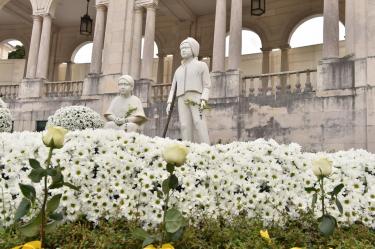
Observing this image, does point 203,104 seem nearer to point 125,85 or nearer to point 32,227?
point 125,85

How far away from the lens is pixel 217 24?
51.1 feet

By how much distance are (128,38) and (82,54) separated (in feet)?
34.3

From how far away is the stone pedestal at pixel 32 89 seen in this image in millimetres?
18484

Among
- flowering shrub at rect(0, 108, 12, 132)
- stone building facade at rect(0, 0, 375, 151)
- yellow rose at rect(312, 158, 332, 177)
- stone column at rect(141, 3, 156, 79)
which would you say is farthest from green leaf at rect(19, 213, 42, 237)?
stone column at rect(141, 3, 156, 79)

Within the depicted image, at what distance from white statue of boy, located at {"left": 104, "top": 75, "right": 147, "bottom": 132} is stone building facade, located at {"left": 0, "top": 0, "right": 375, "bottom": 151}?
16.0 feet

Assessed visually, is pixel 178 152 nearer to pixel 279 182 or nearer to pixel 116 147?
pixel 116 147

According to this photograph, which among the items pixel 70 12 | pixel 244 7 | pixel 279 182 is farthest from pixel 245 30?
pixel 279 182

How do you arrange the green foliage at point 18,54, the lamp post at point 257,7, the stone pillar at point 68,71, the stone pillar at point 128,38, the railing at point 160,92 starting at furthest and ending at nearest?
the green foliage at point 18,54 < the stone pillar at point 68,71 < the stone pillar at point 128,38 < the railing at point 160,92 < the lamp post at point 257,7

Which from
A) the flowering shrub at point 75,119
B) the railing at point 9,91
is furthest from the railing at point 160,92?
the railing at point 9,91

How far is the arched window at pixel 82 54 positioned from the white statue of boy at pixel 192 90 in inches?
756

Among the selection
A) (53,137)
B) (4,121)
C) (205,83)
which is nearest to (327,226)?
(53,137)

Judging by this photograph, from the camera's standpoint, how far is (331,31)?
13.6 m

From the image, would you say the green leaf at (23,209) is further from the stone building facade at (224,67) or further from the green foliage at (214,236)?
the stone building facade at (224,67)

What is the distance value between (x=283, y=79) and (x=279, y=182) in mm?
10576
